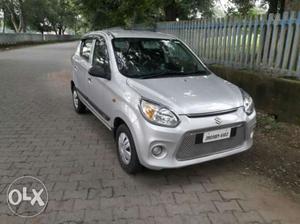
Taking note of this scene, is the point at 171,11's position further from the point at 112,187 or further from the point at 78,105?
the point at 112,187

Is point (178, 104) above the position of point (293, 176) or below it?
above

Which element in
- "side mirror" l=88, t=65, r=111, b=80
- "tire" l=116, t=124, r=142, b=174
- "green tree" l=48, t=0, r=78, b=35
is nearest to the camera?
"tire" l=116, t=124, r=142, b=174

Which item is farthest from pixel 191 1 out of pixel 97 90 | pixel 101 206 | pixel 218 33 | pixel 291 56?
pixel 101 206

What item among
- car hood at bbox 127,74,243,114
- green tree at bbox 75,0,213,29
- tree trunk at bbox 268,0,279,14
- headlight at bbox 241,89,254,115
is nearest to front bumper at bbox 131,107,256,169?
car hood at bbox 127,74,243,114

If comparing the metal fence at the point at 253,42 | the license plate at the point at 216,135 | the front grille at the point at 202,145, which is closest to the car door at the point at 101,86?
the front grille at the point at 202,145

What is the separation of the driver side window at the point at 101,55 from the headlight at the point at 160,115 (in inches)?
47.9

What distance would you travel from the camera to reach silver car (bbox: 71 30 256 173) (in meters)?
2.95

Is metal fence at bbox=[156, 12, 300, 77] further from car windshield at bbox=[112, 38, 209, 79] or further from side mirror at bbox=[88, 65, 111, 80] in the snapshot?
side mirror at bbox=[88, 65, 111, 80]

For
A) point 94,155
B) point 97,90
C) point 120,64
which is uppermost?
point 120,64

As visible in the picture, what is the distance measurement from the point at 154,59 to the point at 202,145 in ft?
5.25

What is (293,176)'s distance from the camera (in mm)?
3422

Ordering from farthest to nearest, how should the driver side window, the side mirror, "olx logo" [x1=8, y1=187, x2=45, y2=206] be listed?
the driver side window < the side mirror < "olx logo" [x1=8, y1=187, x2=45, y2=206]

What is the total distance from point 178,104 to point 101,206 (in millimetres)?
1320

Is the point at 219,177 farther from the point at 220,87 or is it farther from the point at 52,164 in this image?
the point at 52,164
